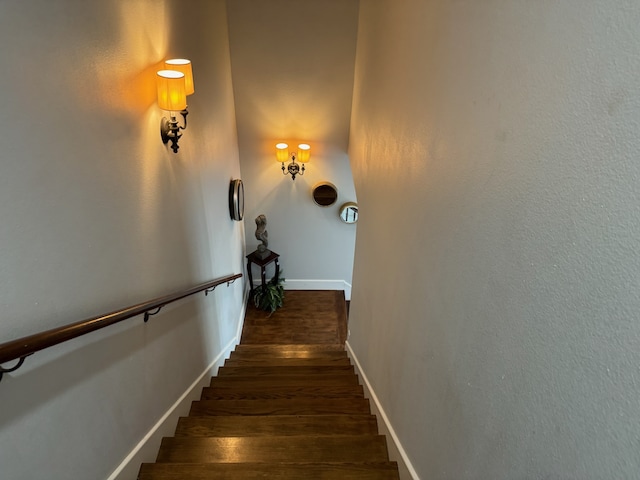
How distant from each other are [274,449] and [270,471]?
194mm

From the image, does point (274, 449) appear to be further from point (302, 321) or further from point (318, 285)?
point (318, 285)

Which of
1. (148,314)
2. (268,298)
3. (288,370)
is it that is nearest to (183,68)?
(148,314)

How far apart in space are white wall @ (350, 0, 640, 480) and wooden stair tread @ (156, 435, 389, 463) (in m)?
0.29

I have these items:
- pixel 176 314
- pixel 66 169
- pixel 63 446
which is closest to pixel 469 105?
pixel 66 169

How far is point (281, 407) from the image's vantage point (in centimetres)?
225

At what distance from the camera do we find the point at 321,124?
4105mm

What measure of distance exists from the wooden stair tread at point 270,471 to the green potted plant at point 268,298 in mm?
3283

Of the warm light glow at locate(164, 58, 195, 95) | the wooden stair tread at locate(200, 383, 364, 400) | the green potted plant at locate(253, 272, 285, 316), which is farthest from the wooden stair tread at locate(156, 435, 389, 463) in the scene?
the green potted plant at locate(253, 272, 285, 316)

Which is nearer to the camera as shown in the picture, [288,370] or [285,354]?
[288,370]

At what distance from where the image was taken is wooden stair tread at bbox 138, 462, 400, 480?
1.52 m

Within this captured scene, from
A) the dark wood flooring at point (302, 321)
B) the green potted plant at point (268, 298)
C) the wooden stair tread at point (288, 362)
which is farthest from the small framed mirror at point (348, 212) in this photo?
the wooden stair tread at point (288, 362)

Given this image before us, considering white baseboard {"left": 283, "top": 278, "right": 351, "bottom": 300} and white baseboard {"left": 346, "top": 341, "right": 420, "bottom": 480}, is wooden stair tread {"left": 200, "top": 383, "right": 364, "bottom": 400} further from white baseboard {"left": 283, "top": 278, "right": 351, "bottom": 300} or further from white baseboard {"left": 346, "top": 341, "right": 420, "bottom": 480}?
white baseboard {"left": 283, "top": 278, "right": 351, "bottom": 300}

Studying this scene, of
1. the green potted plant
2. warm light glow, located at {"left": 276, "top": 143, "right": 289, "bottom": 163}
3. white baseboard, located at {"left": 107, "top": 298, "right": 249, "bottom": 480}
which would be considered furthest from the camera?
the green potted plant

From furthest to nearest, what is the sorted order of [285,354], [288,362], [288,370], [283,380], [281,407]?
[285,354] < [288,362] < [288,370] < [283,380] < [281,407]
